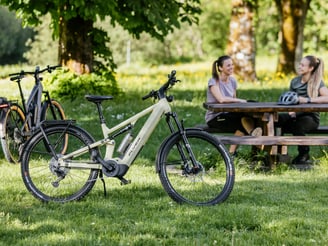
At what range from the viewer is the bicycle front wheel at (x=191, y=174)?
698 cm

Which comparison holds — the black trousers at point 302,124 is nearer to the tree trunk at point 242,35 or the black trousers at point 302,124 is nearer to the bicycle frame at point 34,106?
the bicycle frame at point 34,106

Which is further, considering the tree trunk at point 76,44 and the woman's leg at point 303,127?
the tree trunk at point 76,44

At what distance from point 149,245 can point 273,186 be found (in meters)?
2.89

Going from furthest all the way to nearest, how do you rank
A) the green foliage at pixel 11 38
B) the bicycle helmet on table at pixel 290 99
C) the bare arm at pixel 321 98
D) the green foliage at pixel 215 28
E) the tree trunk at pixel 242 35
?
1. the green foliage at pixel 215 28
2. the green foliage at pixel 11 38
3. the tree trunk at pixel 242 35
4. the bare arm at pixel 321 98
5. the bicycle helmet on table at pixel 290 99

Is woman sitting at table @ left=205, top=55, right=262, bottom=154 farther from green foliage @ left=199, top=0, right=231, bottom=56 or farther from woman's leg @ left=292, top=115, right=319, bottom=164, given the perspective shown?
Answer: green foliage @ left=199, top=0, right=231, bottom=56

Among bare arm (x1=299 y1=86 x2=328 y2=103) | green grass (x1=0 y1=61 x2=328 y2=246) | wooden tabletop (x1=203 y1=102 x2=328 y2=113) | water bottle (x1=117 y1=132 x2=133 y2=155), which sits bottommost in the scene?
green grass (x1=0 y1=61 x2=328 y2=246)

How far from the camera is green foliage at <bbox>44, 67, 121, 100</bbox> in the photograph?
1639cm

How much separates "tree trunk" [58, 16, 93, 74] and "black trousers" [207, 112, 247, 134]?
7183 millimetres

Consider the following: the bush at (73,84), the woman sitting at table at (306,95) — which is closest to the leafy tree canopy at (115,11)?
the bush at (73,84)

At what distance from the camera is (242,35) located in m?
21.1

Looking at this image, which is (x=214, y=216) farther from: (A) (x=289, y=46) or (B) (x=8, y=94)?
(A) (x=289, y=46)

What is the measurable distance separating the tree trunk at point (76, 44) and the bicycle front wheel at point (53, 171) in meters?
9.39

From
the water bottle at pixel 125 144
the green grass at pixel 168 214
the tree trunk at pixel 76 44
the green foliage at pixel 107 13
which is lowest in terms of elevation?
the green grass at pixel 168 214

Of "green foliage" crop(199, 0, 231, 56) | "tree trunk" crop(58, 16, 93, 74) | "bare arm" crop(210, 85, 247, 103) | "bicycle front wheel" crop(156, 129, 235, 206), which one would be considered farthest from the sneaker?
"green foliage" crop(199, 0, 231, 56)
